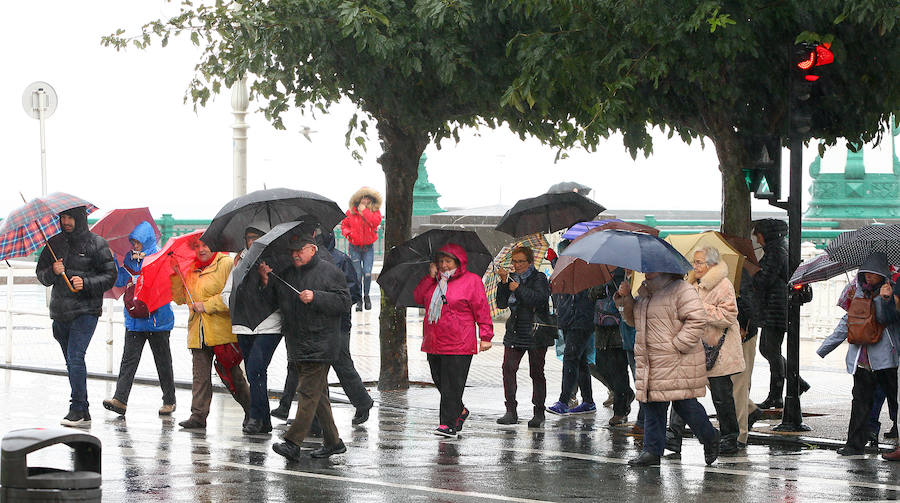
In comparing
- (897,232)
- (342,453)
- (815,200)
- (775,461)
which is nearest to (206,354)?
(342,453)

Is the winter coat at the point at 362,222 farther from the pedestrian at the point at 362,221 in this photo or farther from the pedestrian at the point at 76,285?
the pedestrian at the point at 76,285

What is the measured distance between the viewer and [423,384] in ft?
51.3

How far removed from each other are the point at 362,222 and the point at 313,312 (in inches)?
570

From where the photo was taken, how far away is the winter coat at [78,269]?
1216 centimetres

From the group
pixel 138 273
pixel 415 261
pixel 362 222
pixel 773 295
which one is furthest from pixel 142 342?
pixel 362 222

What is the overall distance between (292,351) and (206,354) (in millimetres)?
2182

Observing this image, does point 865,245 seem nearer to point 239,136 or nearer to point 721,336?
point 721,336

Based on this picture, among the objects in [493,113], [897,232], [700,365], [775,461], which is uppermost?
[493,113]

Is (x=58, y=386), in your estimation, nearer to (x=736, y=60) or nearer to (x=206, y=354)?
(x=206, y=354)

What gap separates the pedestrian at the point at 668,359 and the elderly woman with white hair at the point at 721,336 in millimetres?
441

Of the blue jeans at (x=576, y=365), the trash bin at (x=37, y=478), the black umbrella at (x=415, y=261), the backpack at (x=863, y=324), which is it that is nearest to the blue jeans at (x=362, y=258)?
the blue jeans at (x=576, y=365)

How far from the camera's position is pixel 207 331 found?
12.0 m

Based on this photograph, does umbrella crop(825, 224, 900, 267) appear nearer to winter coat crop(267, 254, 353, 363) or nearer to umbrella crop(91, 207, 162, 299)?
winter coat crop(267, 254, 353, 363)

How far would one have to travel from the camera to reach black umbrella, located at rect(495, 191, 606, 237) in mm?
13625
